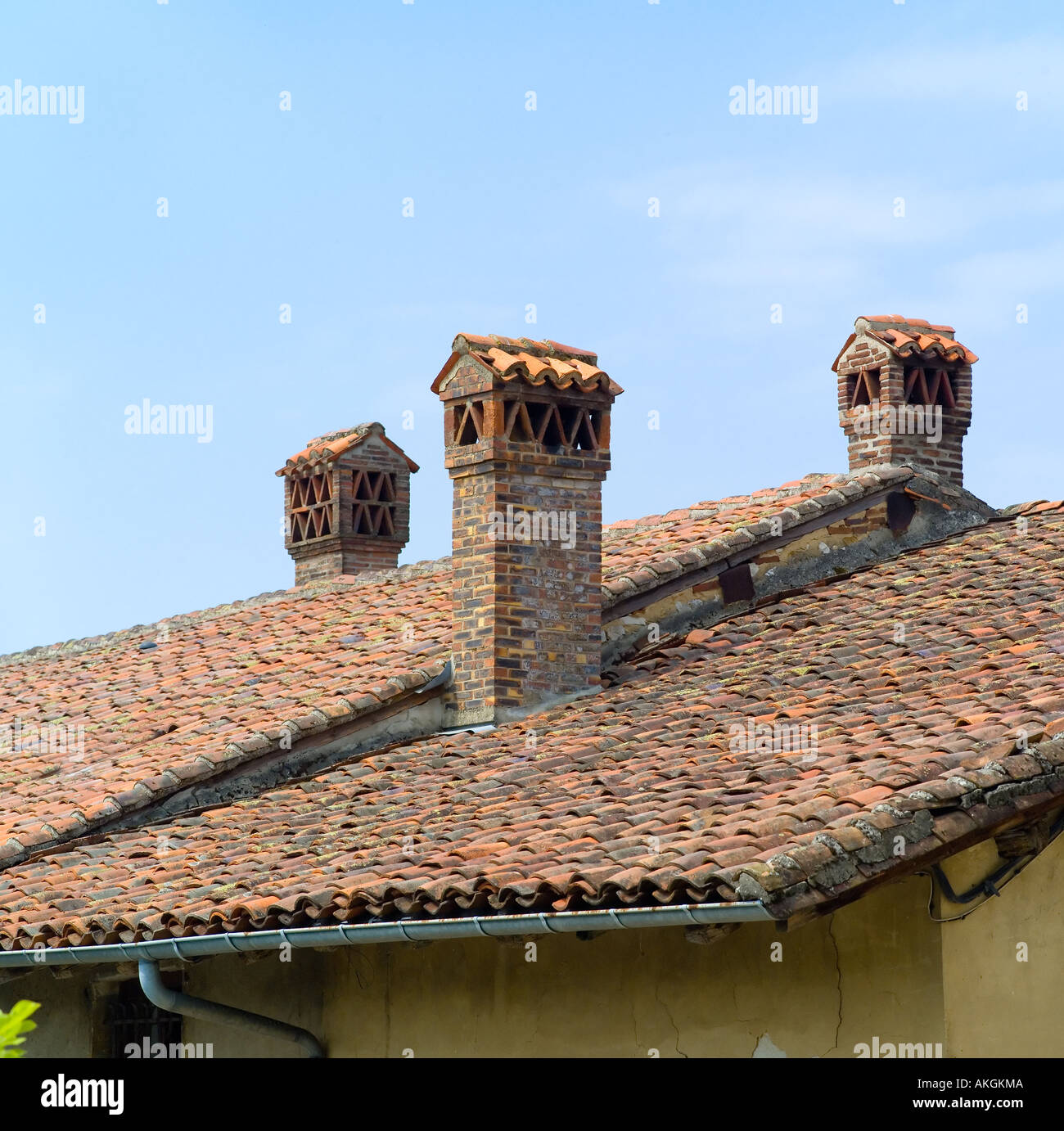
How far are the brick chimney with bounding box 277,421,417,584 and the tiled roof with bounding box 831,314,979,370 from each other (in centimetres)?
614

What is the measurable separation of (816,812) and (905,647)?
119 inches

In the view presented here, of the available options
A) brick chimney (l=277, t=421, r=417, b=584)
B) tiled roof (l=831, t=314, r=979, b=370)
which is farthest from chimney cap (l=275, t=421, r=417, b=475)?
tiled roof (l=831, t=314, r=979, b=370)

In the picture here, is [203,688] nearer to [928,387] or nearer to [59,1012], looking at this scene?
[59,1012]

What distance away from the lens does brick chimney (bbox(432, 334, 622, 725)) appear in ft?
37.0

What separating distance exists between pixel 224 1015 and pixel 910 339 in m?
7.69

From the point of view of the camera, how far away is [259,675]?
43.4ft

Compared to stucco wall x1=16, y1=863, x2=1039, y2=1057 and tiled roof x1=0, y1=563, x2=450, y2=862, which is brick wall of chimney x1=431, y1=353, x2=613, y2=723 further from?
stucco wall x1=16, y1=863, x2=1039, y2=1057

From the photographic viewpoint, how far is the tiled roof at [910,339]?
13.7 meters

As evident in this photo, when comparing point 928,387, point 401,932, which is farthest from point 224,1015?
point 928,387

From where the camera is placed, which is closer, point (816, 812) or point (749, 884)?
point (749, 884)

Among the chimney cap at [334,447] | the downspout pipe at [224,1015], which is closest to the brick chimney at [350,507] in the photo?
the chimney cap at [334,447]
